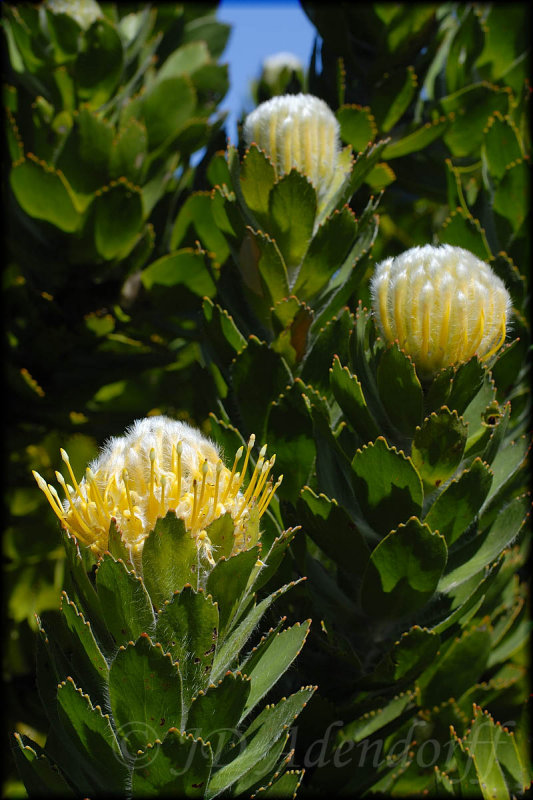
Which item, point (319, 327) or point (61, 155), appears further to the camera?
point (61, 155)

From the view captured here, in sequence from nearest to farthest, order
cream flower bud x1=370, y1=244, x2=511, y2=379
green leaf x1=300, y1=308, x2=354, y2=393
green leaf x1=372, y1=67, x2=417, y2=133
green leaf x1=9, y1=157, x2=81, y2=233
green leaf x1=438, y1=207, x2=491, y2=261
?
cream flower bud x1=370, y1=244, x2=511, y2=379
green leaf x1=300, y1=308, x2=354, y2=393
green leaf x1=438, y1=207, x2=491, y2=261
green leaf x1=9, y1=157, x2=81, y2=233
green leaf x1=372, y1=67, x2=417, y2=133

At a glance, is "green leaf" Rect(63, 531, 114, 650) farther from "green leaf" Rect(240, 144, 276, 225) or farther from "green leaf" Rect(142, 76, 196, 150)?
"green leaf" Rect(142, 76, 196, 150)

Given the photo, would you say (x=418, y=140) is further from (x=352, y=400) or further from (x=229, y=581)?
(x=229, y=581)

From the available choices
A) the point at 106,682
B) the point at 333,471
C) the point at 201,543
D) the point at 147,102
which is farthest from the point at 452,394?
the point at 147,102

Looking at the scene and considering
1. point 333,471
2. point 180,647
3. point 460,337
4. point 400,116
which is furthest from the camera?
point 400,116

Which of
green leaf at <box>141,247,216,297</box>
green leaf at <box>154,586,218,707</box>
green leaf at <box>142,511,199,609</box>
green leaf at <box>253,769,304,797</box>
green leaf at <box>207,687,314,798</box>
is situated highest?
green leaf at <box>141,247,216,297</box>

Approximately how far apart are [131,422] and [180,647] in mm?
1091

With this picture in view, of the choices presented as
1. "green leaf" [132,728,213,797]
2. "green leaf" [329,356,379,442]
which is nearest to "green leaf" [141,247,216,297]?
"green leaf" [329,356,379,442]

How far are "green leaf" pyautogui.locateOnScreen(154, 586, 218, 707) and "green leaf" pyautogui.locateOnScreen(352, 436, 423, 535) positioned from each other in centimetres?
35

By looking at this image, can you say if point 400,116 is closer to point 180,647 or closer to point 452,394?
point 452,394

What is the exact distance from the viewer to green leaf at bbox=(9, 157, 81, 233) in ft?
5.69

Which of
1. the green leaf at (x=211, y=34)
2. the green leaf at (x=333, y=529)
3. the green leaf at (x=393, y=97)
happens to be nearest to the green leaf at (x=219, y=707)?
the green leaf at (x=333, y=529)

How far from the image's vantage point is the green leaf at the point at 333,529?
1209mm

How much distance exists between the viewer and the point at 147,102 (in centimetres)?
197
